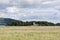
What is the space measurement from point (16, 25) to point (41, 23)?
4711mm

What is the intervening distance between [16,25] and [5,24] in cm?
304

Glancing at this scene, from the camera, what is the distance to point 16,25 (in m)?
40.5

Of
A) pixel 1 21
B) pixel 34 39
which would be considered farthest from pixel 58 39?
pixel 1 21

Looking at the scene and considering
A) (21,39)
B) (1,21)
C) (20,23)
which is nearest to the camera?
(21,39)

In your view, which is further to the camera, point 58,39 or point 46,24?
point 46,24

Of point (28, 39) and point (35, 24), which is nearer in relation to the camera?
point (28, 39)

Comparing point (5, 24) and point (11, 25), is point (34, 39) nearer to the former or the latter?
point (5, 24)

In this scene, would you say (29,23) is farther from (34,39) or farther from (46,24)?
(34,39)

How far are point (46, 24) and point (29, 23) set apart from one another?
3162 millimetres

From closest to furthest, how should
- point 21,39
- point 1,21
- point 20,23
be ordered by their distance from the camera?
point 21,39, point 1,21, point 20,23

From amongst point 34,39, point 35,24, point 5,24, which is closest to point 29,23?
point 35,24

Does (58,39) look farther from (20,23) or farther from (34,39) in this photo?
(20,23)

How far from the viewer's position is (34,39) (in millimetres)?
16734

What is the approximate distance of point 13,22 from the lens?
4081 centimetres
